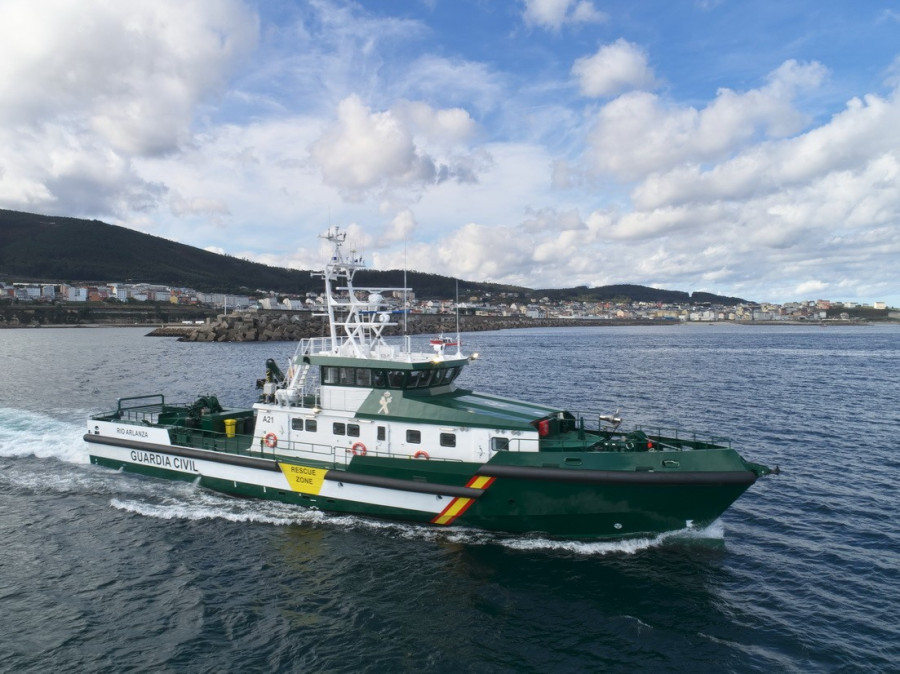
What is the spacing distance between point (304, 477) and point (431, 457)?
147 inches

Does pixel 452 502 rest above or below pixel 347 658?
above

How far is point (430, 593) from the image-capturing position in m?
11.2

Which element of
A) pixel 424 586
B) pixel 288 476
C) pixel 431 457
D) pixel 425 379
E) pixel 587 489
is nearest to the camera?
pixel 424 586

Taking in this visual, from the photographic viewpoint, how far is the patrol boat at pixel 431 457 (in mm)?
12469

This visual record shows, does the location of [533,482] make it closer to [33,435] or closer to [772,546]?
[772,546]

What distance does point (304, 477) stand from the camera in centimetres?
1495

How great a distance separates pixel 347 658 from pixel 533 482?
5548 millimetres

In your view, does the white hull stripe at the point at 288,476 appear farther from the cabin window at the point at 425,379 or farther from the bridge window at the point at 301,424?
the cabin window at the point at 425,379

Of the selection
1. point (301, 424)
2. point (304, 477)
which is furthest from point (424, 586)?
point (301, 424)

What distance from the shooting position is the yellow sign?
14.7 meters

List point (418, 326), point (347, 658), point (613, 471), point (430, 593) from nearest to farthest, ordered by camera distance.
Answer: point (347, 658) → point (430, 593) → point (613, 471) → point (418, 326)

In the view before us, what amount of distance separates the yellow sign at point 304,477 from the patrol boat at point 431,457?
1.4 inches

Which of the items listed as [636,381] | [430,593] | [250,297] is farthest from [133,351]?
[250,297]

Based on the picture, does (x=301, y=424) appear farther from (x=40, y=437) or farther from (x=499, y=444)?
(x=40, y=437)
